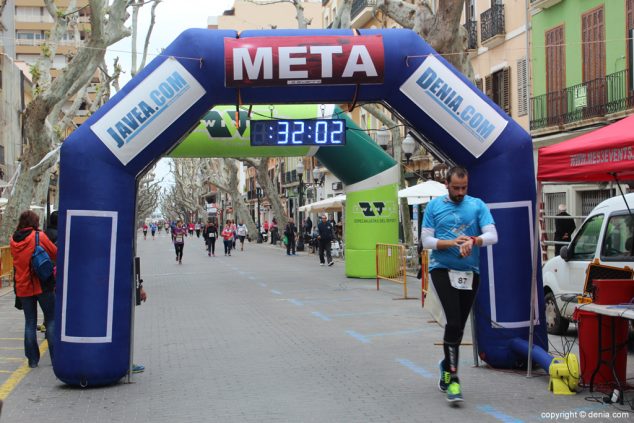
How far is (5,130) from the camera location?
5144cm

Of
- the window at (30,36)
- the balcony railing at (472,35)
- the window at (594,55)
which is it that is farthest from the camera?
the window at (30,36)

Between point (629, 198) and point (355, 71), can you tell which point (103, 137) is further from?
point (629, 198)

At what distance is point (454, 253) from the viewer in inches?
291

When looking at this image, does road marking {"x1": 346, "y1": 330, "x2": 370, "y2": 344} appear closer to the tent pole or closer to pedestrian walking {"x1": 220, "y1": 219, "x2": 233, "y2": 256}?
the tent pole

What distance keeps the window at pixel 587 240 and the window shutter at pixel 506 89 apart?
1917cm

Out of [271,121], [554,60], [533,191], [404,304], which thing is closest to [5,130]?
[554,60]

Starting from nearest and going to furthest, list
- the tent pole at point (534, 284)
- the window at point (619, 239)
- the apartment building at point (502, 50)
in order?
1. the tent pole at point (534, 284)
2. the window at point (619, 239)
3. the apartment building at point (502, 50)

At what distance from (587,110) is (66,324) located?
62.3 feet

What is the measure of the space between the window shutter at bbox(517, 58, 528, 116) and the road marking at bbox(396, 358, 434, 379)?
20.7 metres

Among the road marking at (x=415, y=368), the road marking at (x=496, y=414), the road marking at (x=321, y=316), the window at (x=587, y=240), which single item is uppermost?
the window at (x=587, y=240)

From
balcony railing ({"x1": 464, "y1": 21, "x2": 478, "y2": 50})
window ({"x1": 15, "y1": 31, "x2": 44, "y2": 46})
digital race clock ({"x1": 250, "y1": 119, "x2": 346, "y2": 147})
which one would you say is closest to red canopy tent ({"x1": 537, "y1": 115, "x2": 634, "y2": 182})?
digital race clock ({"x1": 250, "y1": 119, "x2": 346, "y2": 147})

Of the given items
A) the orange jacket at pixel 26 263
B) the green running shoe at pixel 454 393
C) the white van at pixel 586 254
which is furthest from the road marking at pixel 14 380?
the white van at pixel 586 254

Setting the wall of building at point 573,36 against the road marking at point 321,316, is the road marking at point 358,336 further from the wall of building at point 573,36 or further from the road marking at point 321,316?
the wall of building at point 573,36

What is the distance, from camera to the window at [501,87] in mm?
30297
